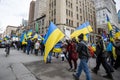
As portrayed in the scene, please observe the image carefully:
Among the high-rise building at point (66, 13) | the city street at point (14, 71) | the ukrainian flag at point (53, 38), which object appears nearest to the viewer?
the city street at point (14, 71)

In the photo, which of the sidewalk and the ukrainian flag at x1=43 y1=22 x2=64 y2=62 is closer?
the sidewalk

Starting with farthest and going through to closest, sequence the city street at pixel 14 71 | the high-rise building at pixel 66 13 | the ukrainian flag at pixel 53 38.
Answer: the high-rise building at pixel 66 13 → the ukrainian flag at pixel 53 38 → the city street at pixel 14 71

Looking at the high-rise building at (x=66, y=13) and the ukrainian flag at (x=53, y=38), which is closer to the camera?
the ukrainian flag at (x=53, y=38)

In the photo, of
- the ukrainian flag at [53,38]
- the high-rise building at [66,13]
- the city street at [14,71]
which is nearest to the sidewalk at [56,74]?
the city street at [14,71]

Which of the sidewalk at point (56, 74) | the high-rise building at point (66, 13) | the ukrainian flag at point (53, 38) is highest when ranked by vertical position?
the high-rise building at point (66, 13)

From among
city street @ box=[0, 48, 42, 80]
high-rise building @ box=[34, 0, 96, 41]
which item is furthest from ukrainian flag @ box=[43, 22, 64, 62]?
high-rise building @ box=[34, 0, 96, 41]

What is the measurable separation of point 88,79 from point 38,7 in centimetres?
6628

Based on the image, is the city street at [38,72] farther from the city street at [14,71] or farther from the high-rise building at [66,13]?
the high-rise building at [66,13]

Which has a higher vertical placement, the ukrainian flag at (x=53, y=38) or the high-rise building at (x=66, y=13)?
the high-rise building at (x=66, y=13)

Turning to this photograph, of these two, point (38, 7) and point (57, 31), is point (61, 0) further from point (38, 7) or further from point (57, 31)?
point (57, 31)

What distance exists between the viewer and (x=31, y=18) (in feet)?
242

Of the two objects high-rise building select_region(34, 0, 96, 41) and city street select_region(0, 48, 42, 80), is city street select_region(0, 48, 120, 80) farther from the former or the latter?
high-rise building select_region(34, 0, 96, 41)

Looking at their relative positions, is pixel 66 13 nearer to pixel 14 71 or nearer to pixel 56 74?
pixel 14 71

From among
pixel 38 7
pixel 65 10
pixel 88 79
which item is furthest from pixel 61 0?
pixel 88 79
